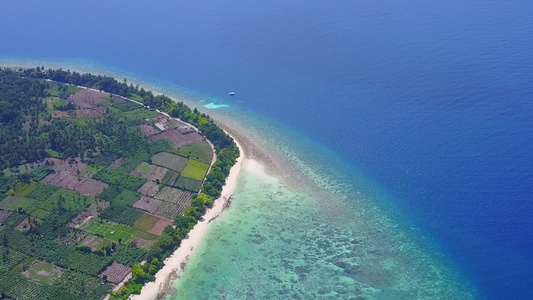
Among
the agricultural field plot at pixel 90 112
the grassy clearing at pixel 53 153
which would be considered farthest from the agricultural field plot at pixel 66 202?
the agricultural field plot at pixel 90 112

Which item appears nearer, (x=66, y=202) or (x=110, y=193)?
(x=66, y=202)

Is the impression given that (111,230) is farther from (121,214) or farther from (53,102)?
(53,102)

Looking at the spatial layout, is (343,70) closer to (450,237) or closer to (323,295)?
(450,237)

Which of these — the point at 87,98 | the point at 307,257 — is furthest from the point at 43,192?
the point at 307,257

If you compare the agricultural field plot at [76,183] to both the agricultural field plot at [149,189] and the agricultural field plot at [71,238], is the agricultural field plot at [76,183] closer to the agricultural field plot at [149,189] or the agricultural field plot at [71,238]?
the agricultural field plot at [149,189]

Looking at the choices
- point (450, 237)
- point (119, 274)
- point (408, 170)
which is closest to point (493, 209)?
point (450, 237)

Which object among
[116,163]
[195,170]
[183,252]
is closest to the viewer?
[183,252]
